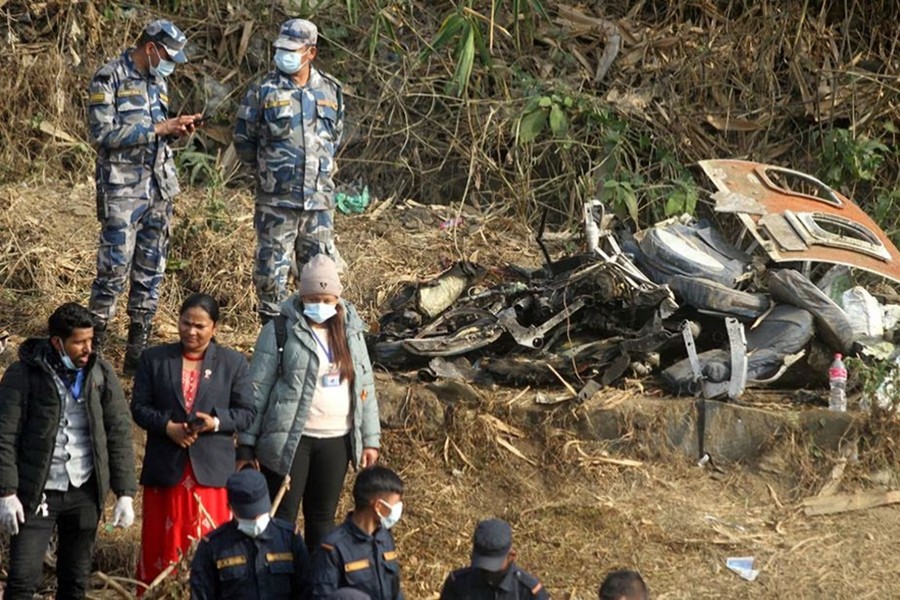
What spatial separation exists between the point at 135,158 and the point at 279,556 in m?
3.59

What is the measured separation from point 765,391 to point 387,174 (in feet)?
15.2

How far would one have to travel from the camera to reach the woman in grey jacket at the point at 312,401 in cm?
664

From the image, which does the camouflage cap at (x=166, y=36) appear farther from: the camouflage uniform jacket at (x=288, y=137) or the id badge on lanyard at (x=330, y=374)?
the id badge on lanyard at (x=330, y=374)

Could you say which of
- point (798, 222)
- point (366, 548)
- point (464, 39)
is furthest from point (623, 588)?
point (464, 39)

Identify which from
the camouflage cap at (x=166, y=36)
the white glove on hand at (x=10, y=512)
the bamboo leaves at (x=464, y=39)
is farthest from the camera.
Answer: the bamboo leaves at (x=464, y=39)

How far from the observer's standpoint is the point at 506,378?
8.96 m

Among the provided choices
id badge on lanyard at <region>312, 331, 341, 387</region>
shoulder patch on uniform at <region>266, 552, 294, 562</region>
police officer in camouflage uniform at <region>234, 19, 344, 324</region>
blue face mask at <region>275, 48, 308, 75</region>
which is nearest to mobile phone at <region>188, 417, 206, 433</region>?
id badge on lanyard at <region>312, 331, 341, 387</region>

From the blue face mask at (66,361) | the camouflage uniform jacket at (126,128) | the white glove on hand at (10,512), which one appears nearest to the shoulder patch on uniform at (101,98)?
the camouflage uniform jacket at (126,128)

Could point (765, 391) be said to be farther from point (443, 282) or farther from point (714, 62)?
point (714, 62)

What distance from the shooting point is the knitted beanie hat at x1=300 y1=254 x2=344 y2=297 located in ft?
21.9

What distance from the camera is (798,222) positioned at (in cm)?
920

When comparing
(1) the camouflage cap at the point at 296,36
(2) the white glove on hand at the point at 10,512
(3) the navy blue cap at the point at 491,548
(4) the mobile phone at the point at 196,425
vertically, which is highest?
(1) the camouflage cap at the point at 296,36

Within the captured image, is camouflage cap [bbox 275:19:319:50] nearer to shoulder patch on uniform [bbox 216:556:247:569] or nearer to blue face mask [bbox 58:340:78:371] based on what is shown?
blue face mask [bbox 58:340:78:371]

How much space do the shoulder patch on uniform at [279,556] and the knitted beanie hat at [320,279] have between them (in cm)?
137
